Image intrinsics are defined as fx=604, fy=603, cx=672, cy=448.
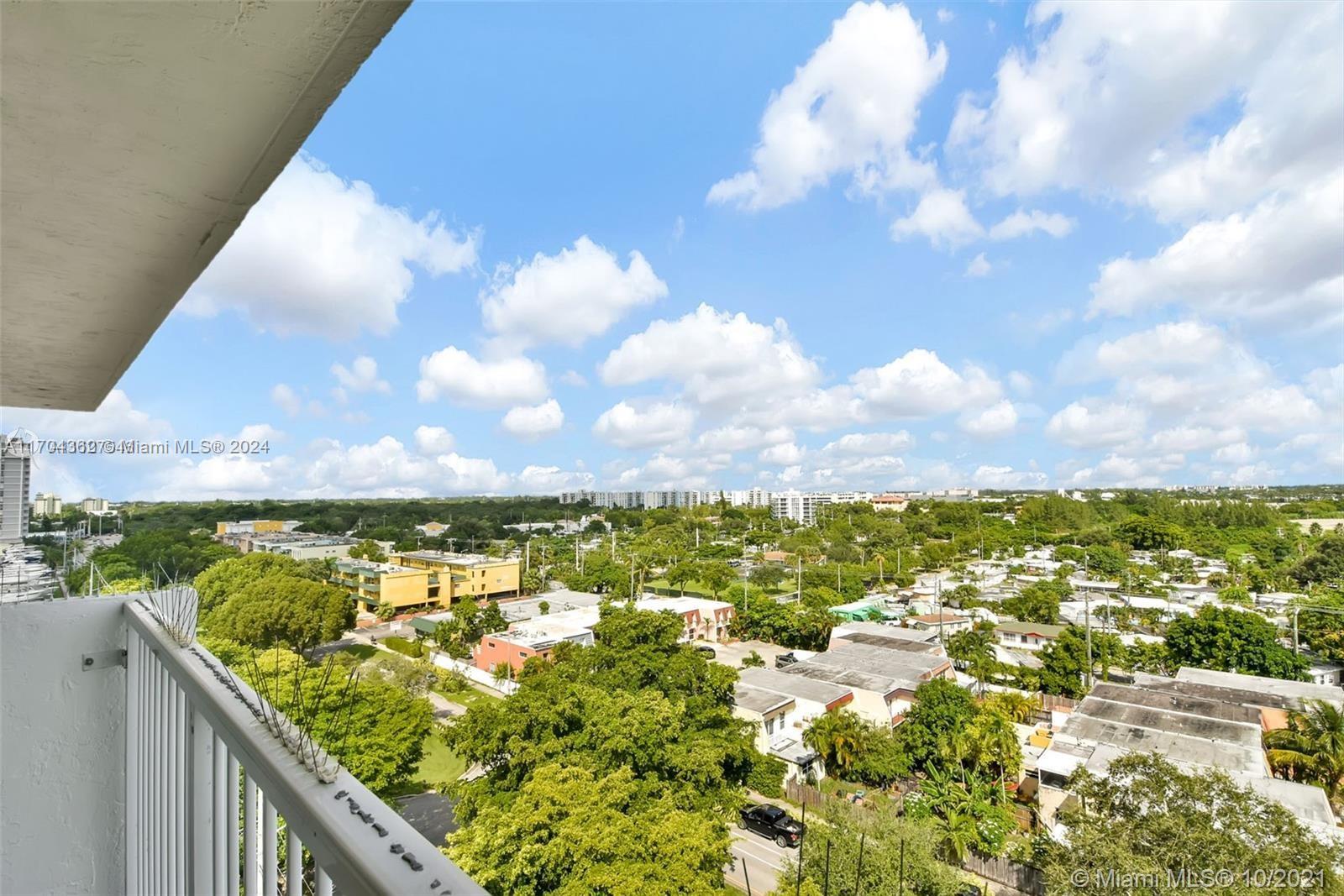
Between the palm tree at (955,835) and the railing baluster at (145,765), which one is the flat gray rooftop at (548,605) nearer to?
the palm tree at (955,835)

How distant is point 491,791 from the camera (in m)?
5.55

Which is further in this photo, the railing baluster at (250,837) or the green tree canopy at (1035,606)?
the green tree canopy at (1035,606)

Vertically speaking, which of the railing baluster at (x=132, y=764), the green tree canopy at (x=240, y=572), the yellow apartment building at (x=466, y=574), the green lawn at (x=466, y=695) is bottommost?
the green lawn at (x=466, y=695)

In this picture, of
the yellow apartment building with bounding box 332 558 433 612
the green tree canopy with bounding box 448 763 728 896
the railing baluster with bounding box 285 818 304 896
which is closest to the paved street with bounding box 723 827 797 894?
the green tree canopy with bounding box 448 763 728 896

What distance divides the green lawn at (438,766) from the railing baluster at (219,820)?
23.8 feet

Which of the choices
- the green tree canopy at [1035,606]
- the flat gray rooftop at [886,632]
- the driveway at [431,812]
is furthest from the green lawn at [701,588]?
the driveway at [431,812]

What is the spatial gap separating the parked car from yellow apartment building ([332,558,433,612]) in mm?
13061

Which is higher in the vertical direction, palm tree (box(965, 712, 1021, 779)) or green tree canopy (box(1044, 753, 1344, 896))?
green tree canopy (box(1044, 753, 1344, 896))

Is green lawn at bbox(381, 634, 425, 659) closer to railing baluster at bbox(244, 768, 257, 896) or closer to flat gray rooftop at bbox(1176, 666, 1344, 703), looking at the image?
railing baluster at bbox(244, 768, 257, 896)

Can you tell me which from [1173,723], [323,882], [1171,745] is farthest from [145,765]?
[1173,723]

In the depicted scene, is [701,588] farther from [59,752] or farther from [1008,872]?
[59,752]

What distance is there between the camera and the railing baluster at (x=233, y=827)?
0.70 m

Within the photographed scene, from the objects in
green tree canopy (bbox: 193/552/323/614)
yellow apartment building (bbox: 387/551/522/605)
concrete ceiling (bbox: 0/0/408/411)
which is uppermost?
concrete ceiling (bbox: 0/0/408/411)

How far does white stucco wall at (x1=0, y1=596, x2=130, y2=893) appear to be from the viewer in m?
1.20
